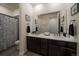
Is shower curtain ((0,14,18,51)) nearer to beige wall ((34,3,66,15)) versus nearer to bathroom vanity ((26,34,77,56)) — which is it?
bathroom vanity ((26,34,77,56))

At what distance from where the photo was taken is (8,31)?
8.45 ft

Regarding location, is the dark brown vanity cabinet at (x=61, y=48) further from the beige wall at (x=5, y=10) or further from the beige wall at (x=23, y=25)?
the beige wall at (x=5, y=10)

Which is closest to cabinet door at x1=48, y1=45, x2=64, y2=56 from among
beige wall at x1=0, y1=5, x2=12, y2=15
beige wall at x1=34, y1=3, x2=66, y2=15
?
beige wall at x1=34, y1=3, x2=66, y2=15

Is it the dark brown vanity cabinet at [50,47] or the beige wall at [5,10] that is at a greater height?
the beige wall at [5,10]

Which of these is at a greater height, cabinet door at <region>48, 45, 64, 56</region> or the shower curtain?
the shower curtain

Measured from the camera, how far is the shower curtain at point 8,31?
7.75ft

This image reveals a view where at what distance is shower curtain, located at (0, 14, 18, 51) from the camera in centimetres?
236

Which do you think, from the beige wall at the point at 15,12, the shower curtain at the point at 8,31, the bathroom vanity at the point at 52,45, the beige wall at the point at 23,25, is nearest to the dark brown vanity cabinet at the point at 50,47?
the bathroom vanity at the point at 52,45

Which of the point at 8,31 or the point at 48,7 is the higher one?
the point at 48,7

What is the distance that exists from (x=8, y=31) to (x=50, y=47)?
1.73m

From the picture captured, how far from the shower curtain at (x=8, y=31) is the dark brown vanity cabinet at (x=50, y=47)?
0.60m

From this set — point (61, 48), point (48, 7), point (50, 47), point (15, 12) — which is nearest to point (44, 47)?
point (50, 47)

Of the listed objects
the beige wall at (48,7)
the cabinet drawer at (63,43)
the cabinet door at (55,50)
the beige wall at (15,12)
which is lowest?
the cabinet door at (55,50)

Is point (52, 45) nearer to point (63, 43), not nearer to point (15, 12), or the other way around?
point (63, 43)
